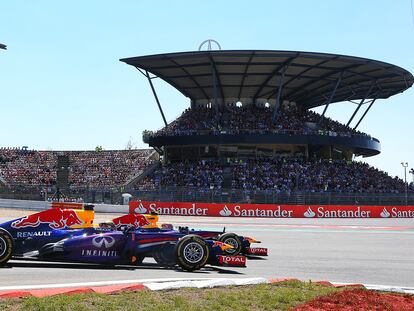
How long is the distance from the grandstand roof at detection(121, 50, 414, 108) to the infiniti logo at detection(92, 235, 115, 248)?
1515 inches

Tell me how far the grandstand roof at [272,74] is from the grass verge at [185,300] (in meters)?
40.6

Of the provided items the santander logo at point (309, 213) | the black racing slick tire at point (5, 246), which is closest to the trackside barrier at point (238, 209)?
the santander logo at point (309, 213)

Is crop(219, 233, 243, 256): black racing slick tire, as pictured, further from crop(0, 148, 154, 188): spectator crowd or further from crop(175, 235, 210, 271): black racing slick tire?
crop(0, 148, 154, 188): spectator crowd

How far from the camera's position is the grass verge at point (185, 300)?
6016mm

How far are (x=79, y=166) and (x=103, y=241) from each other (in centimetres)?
4966

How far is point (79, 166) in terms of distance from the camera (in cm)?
5797

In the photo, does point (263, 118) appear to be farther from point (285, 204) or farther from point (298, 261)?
point (298, 261)

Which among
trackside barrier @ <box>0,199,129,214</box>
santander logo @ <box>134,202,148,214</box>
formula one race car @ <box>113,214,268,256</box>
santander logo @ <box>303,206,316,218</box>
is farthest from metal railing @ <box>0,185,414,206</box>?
formula one race car @ <box>113,214,268,256</box>

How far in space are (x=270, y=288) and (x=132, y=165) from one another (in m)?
50.4

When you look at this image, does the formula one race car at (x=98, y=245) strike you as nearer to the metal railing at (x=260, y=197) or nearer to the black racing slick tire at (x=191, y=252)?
the black racing slick tire at (x=191, y=252)

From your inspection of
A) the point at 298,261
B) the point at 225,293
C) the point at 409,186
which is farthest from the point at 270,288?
the point at 409,186

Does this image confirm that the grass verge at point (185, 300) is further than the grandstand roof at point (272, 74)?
No

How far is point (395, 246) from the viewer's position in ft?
56.4

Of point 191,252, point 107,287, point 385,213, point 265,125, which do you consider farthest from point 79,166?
point 107,287
